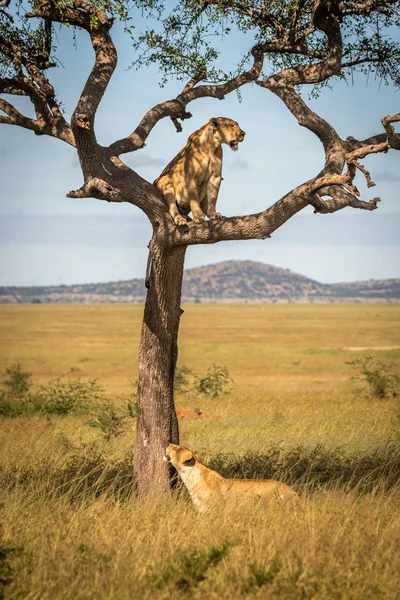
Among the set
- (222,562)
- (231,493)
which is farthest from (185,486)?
(222,562)

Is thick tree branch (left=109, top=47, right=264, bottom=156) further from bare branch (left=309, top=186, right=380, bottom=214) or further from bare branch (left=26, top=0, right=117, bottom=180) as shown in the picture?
bare branch (left=309, top=186, right=380, bottom=214)

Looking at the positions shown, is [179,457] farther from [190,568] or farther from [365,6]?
[365,6]

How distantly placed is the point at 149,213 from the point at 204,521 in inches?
140

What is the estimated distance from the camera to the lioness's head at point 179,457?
8385 millimetres

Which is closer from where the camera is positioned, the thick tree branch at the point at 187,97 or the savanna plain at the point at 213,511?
the savanna plain at the point at 213,511

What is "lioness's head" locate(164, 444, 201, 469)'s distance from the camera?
839 cm

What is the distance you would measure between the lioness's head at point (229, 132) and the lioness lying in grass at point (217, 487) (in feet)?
11.4

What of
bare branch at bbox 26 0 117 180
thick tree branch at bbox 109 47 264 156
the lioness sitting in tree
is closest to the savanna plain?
the lioness sitting in tree

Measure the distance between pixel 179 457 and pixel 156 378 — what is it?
3.51 ft

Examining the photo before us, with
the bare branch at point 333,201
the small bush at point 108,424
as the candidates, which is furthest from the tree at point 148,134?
the small bush at point 108,424

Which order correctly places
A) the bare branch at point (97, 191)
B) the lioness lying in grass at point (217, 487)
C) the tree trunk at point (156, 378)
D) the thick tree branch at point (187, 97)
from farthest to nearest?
the thick tree branch at point (187, 97) → the tree trunk at point (156, 378) → the bare branch at point (97, 191) → the lioness lying in grass at point (217, 487)

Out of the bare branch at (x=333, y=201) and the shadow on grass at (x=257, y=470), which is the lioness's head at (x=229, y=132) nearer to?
the bare branch at (x=333, y=201)

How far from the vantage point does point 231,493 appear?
26.5ft

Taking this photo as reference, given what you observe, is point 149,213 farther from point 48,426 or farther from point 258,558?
point 48,426
